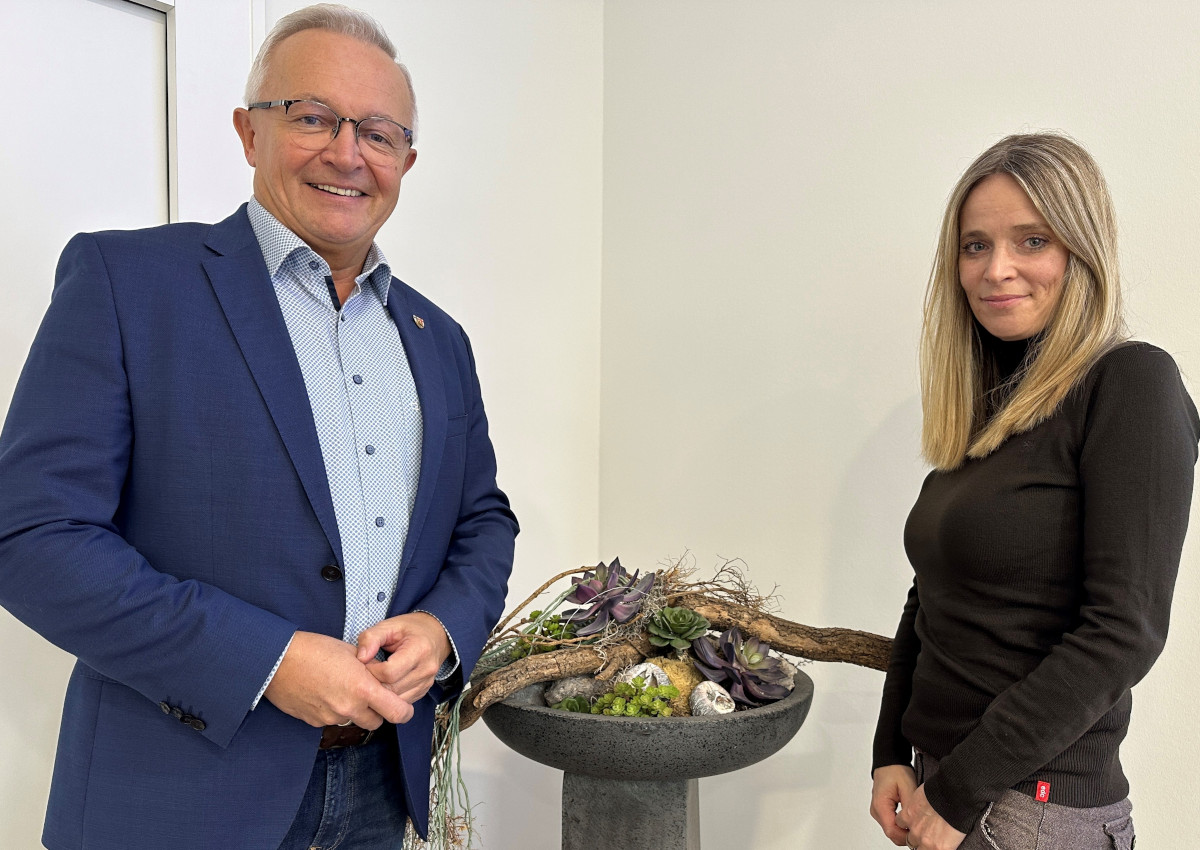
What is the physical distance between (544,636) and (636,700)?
24cm

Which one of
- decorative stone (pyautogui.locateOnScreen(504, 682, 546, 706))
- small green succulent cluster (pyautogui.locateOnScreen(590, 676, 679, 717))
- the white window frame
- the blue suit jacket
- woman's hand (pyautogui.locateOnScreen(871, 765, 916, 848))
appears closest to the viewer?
the blue suit jacket

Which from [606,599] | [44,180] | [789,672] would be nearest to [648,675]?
[606,599]

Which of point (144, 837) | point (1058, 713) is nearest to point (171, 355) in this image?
point (144, 837)

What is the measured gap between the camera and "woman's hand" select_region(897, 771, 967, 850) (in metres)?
1.27

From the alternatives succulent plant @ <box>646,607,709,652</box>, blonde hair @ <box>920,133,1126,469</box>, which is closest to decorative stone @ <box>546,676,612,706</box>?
succulent plant @ <box>646,607,709,652</box>

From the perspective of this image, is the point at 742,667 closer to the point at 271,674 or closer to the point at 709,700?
the point at 709,700

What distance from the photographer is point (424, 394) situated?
1394 mm

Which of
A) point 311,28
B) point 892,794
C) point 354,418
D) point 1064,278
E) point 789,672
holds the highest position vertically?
point 311,28

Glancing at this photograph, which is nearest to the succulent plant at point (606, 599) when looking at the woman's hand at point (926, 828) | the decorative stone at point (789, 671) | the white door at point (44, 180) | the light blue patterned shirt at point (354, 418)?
the decorative stone at point (789, 671)

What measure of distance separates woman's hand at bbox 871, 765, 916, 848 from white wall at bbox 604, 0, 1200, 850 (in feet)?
2.26

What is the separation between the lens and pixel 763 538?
8.10 ft

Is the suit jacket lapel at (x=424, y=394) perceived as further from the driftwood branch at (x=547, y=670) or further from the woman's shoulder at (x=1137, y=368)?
the woman's shoulder at (x=1137, y=368)

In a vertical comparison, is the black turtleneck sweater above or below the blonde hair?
below

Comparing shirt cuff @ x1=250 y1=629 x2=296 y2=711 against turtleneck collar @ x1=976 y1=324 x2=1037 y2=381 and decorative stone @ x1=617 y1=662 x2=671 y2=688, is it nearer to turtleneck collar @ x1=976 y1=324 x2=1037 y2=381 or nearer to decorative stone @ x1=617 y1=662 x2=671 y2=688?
decorative stone @ x1=617 y1=662 x2=671 y2=688
